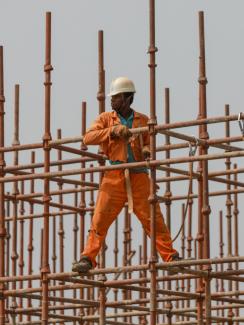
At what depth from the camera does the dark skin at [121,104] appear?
66.3ft

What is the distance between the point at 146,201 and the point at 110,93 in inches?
57.5

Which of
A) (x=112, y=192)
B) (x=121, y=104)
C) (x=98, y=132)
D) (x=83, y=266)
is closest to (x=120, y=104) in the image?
(x=121, y=104)

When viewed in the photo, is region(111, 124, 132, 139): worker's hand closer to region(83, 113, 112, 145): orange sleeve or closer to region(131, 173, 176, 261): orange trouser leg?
region(83, 113, 112, 145): orange sleeve

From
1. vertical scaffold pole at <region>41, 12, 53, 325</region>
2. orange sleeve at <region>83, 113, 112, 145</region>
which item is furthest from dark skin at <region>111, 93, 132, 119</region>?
vertical scaffold pole at <region>41, 12, 53, 325</region>

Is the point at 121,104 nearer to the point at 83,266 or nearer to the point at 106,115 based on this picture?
the point at 106,115

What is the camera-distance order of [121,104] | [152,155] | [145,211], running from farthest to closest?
[121,104] < [145,211] < [152,155]

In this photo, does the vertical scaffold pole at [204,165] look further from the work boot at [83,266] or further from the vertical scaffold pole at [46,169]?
the vertical scaffold pole at [46,169]

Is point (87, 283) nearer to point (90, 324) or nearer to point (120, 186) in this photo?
point (120, 186)

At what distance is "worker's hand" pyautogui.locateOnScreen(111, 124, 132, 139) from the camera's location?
778 inches

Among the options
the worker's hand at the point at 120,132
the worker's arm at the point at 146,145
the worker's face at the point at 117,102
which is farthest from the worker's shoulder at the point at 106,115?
the worker's arm at the point at 146,145

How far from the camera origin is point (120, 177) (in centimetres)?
2014

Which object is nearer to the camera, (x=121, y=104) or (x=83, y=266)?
(x=83, y=266)

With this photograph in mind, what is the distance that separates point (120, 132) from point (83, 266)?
68.3 inches

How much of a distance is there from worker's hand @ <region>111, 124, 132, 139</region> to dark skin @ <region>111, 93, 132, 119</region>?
438 millimetres
